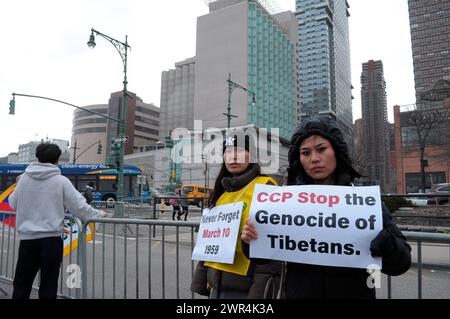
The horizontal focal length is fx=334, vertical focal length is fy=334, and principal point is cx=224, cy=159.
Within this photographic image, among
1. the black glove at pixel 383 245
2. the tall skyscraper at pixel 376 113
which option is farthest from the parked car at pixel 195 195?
the tall skyscraper at pixel 376 113

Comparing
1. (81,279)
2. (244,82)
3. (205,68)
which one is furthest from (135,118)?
(81,279)

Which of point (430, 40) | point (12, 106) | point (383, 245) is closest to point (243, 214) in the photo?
point (383, 245)

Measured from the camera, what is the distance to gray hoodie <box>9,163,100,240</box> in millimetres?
3607

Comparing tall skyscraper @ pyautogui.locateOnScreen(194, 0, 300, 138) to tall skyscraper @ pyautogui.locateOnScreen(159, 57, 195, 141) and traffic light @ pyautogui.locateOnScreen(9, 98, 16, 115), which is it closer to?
tall skyscraper @ pyautogui.locateOnScreen(159, 57, 195, 141)

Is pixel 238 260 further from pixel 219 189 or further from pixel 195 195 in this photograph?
pixel 195 195

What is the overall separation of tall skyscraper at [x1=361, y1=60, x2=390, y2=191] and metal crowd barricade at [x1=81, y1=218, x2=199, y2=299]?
77615mm

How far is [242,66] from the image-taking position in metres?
83.0

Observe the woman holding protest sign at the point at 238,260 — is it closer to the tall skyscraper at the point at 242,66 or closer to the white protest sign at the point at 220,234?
the white protest sign at the point at 220,234

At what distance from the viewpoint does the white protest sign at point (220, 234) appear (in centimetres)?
214

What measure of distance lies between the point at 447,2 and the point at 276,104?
189 ft

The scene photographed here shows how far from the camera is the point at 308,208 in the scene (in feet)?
6.07

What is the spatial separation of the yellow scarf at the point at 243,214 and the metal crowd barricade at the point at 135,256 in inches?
44.8

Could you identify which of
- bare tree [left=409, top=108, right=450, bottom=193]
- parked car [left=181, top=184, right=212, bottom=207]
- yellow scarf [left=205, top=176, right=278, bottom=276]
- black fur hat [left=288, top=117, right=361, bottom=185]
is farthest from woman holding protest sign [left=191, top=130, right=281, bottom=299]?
bare tree [left=409, top=108, right=450, bottom=193]
